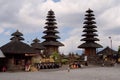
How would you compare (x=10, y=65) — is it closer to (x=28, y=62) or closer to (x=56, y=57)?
(x=28, y=62)

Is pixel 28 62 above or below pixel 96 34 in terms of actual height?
below

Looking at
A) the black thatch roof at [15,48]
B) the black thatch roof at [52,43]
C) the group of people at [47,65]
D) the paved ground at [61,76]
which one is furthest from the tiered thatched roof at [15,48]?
the black thatch roof at [52,43]

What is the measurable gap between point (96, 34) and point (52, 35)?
10386 mm

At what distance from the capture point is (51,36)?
75125 mm

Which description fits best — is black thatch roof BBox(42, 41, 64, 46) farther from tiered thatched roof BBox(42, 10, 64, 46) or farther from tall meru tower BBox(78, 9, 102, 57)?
tall meru tower BBox(78, 9, 102, 57)

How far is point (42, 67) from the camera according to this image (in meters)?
48.5

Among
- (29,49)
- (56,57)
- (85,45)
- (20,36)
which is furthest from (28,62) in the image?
(20,36)

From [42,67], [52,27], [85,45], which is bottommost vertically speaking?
[42,67]

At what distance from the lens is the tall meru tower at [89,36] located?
72.8 m

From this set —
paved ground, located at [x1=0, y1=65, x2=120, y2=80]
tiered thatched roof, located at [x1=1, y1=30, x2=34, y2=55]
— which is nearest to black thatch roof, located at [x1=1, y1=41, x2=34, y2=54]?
A: tiered thatched roof, located at [x1=1, y1=30, x2=34, y2=55]

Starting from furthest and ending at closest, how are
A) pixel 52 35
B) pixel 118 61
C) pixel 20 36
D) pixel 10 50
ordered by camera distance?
pixel 20 36, pixel 52 35, pixel 118 61, pixel 10 50

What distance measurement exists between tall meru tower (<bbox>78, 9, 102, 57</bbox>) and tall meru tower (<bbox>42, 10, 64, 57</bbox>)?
5962mm

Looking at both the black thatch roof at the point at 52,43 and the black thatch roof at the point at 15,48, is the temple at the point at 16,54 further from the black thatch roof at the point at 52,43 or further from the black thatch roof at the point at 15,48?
the black thatch roof at the point at 52,43

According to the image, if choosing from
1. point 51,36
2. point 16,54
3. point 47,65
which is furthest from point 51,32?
point 16,54
